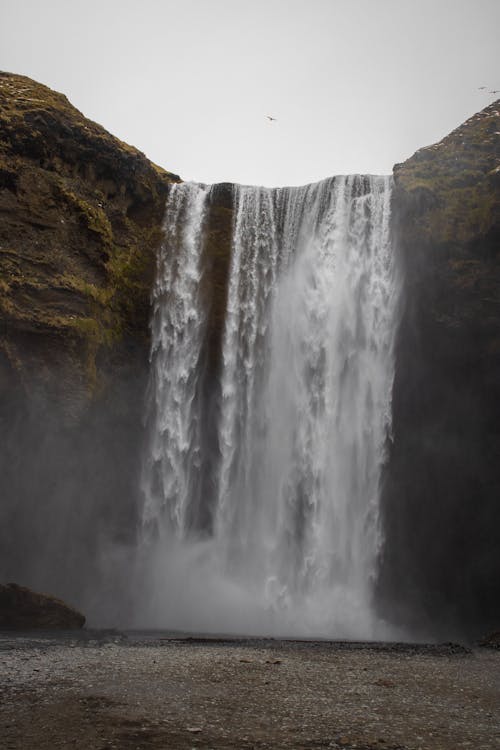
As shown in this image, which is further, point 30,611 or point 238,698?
point 30,611

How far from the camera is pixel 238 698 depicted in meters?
8.55

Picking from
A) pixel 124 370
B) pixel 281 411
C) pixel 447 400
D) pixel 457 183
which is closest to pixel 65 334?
pixel 124 370

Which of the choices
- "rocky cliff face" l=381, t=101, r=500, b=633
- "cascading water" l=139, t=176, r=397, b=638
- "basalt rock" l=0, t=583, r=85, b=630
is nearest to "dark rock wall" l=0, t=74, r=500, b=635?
"rocky cliff face" l=381, t=101, r=500, b=633

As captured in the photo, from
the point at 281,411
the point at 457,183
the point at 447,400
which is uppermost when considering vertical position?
the point at 457,183

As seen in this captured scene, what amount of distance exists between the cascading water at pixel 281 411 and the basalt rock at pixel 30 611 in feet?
14.8

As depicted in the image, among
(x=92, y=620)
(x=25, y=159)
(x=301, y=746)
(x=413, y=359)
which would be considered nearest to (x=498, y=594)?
(x=413, y=359)

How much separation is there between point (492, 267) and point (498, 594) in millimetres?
Result: 11818

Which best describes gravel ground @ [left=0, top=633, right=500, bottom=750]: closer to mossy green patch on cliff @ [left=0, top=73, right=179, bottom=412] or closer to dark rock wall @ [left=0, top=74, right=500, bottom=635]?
dark rock wall @ [left=0, top=74, right=500, bottom=635]

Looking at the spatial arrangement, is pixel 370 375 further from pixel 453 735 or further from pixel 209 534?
pixel 453 735

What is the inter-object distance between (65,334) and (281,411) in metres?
8.92

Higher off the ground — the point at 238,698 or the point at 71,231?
the point at 71,231

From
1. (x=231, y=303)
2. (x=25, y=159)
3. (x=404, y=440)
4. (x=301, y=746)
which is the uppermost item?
(x=25, y=159)

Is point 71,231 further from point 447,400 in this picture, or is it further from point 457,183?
point 447,400

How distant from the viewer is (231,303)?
26969 millimetres
